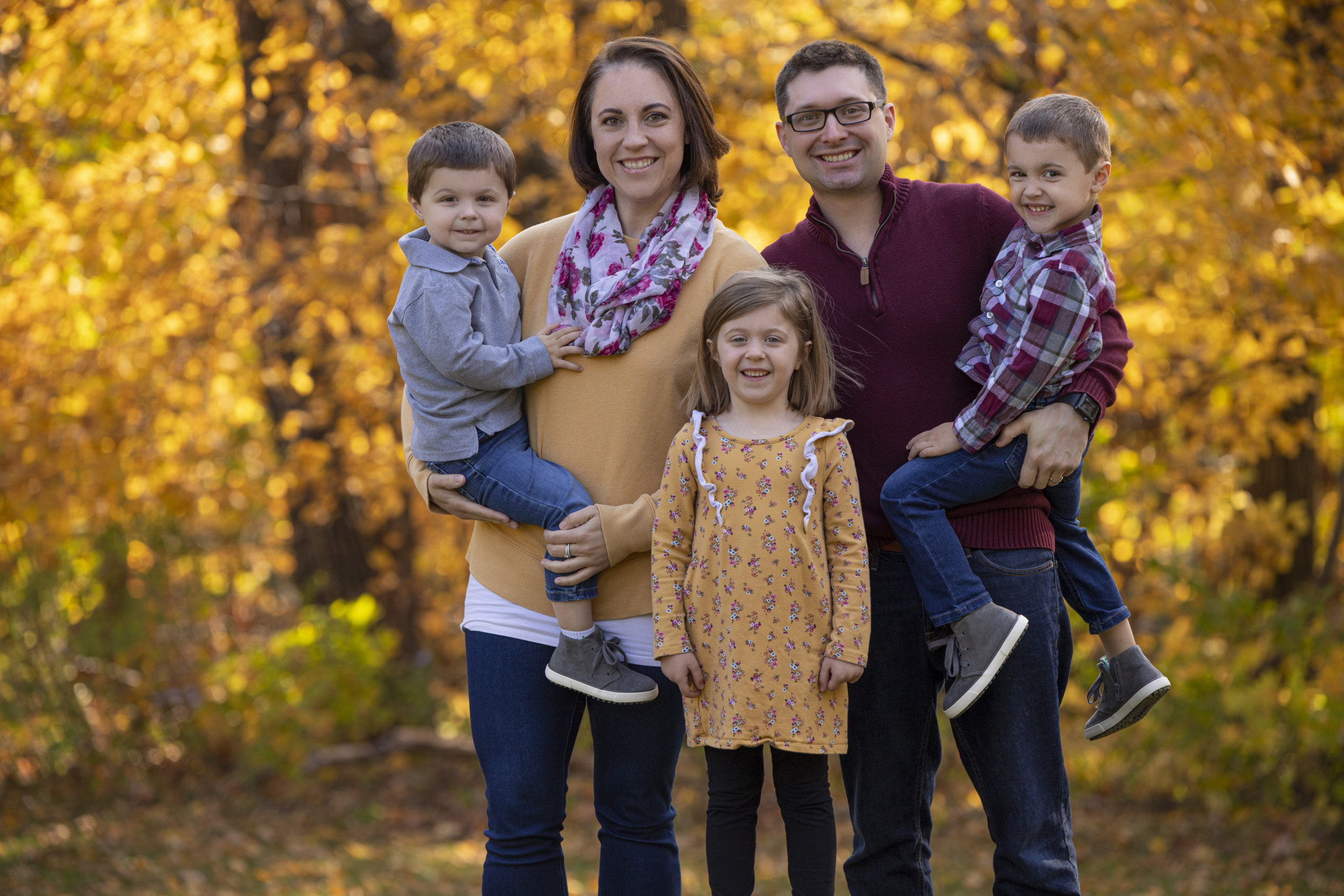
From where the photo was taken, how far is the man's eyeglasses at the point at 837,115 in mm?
2248

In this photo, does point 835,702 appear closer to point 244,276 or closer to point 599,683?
point 599,683

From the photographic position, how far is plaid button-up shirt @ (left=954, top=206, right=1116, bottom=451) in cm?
209

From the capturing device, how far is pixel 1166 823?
550 centimetres

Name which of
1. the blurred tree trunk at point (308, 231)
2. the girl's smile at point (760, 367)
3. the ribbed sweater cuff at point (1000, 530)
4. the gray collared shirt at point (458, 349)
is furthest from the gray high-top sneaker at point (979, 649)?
the blurred tree trunk at point (308, 231)

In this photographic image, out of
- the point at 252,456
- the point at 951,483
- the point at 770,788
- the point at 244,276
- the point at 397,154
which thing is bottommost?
the point at 770,788

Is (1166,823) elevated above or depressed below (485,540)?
below

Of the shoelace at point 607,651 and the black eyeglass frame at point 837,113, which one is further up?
the black eyeglass frame at point 837,113

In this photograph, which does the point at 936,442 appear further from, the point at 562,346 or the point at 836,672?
the point at 562,346

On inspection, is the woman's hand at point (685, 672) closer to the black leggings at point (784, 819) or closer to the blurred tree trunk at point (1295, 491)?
the black leggings at point (784, 819)

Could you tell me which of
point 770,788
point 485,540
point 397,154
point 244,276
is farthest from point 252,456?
point 485,540

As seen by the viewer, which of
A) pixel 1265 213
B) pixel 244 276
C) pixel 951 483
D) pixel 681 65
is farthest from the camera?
pixel 244 276

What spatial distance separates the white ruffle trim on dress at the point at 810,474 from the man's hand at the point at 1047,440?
319 millimetres

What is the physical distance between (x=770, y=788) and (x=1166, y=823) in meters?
2.03

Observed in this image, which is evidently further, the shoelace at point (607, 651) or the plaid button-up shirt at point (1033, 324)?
the shoelace at point (607, 651)
